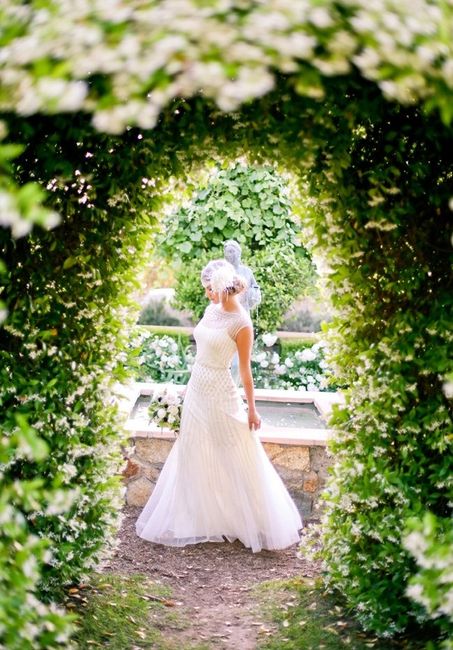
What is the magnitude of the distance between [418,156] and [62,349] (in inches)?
75.7

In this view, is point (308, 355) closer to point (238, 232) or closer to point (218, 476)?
point (238, 232)

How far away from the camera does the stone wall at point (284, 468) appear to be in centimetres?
567

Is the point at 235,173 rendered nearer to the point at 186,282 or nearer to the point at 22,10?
the point at 186,282

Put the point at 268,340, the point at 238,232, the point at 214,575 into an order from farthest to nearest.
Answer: the point at 238,232 → the point at 268,340 → the point at 214,575

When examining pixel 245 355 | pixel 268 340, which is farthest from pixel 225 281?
pixel 268 340

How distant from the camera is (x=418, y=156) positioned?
3320mm

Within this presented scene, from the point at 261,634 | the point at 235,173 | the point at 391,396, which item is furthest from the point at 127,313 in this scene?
the point at 235,173

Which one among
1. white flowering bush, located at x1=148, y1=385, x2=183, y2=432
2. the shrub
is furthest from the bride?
the shrub

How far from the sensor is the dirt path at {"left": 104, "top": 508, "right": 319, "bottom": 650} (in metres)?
3.88

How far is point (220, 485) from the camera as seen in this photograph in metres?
5.06

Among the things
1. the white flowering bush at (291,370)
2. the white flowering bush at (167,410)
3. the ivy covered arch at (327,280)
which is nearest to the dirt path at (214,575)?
the ivy covered arch at (327,280)

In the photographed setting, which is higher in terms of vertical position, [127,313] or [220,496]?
[127,313]

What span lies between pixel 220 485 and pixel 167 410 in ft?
2.14

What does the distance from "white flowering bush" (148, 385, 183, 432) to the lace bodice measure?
42 centimetres
